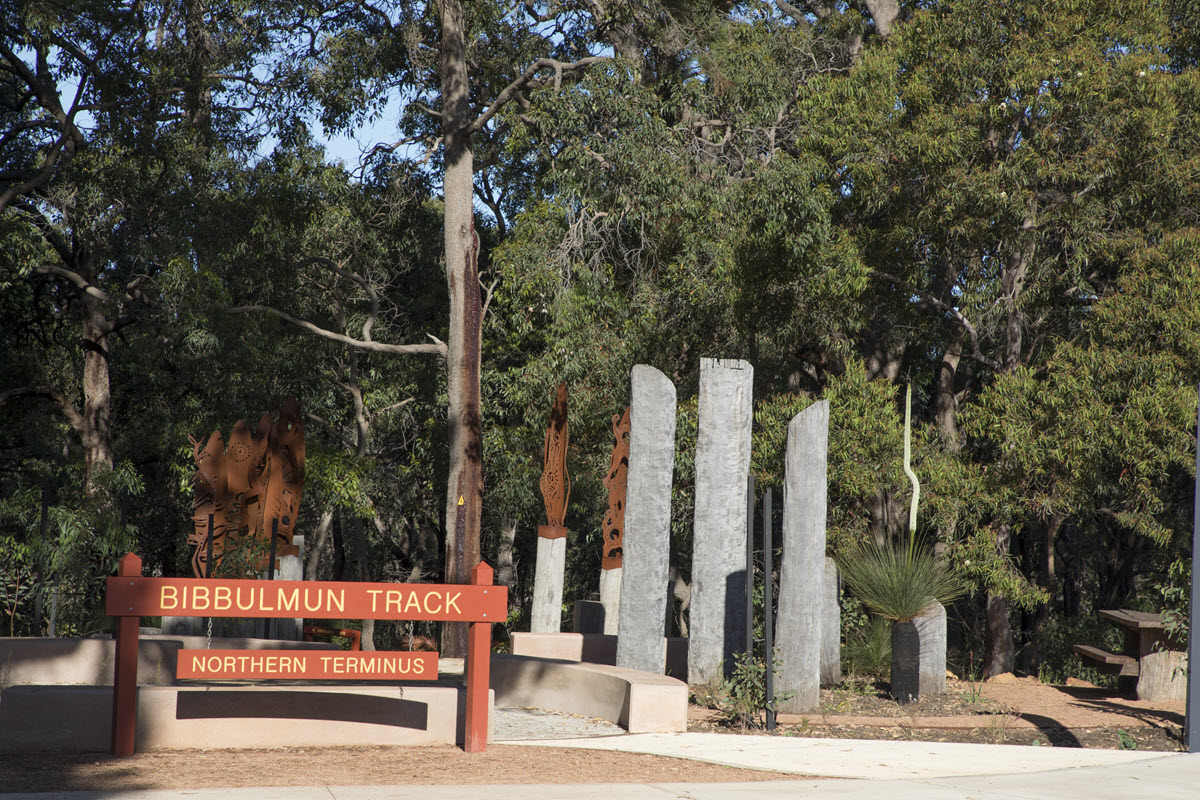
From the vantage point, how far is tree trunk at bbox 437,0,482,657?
1648 centimetres

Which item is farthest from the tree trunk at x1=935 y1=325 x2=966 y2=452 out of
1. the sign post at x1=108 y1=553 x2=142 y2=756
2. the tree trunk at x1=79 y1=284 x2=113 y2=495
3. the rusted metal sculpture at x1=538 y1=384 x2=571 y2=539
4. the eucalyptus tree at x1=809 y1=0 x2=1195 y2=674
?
the tree trunk at x1=79 y1=284 x2=113 y2=495

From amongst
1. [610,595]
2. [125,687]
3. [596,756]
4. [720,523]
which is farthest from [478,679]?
[610,595]

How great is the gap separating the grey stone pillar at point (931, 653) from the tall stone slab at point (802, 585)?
1612 mm

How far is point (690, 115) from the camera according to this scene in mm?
17250

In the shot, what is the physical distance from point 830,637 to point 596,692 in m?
2.77

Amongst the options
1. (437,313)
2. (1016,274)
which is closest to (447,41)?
(437,313)

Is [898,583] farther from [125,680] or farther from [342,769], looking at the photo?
[125,680]

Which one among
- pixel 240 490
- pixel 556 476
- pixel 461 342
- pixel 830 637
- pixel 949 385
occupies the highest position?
pixel 461 342

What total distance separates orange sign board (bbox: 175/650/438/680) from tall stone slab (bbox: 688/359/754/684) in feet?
10.2

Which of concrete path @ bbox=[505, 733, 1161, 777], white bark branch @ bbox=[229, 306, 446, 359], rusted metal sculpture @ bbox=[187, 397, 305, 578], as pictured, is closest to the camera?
concrete path @ bbox=[505, 733, 1161, 777]

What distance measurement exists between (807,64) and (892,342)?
5.11m

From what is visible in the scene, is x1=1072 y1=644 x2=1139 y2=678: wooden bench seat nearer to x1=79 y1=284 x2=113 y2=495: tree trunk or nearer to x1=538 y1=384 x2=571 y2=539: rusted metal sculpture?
x1=538 y1=384 x2=571 y2=539: rusted metal sculpture

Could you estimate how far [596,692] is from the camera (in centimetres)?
859

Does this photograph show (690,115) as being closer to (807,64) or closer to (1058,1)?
(807,64)
